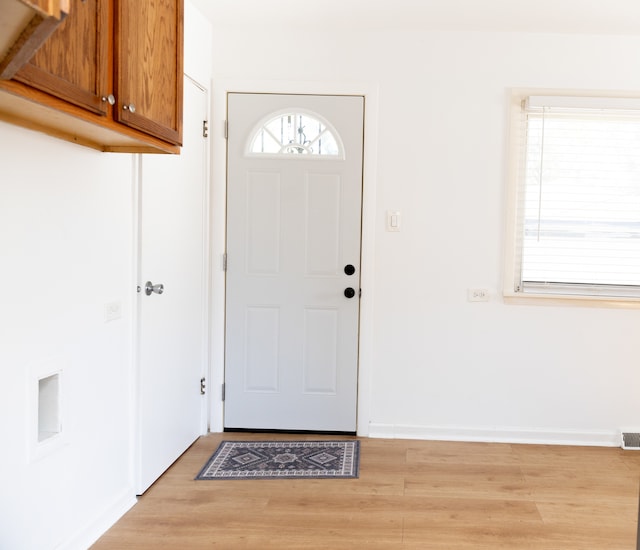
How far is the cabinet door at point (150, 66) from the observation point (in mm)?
1988

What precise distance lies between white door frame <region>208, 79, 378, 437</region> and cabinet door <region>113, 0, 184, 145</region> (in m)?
1.29

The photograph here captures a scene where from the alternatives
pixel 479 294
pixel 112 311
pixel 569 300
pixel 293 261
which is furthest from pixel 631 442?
pixel 112 311

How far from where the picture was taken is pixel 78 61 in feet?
5.64

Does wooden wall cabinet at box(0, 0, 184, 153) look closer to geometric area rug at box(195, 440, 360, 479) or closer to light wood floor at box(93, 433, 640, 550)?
light wood floor at box(93, 433, 640, 550)

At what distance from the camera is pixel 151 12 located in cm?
220

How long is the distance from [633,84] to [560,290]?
1.31 metres

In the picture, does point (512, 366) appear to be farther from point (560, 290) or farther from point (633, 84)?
point (633, 84)

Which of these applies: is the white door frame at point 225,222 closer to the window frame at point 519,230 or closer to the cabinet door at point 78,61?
the window frame at point 519,230

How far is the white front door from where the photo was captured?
382 centimetres

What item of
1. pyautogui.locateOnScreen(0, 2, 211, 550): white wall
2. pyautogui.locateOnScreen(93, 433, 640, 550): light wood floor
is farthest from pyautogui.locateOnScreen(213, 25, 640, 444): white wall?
pyautogui.locateOnScreen(0, 2, 211, 550): white wall

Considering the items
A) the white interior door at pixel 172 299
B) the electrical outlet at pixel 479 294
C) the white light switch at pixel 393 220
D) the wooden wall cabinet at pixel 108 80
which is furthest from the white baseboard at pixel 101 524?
the electrical outlet at pixel 479 294

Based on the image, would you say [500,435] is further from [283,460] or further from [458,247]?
[283,460]

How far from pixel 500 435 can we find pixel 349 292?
130 cm

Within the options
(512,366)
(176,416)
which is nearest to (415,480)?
(512,366)
